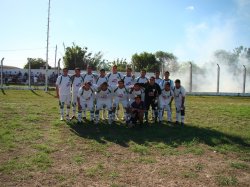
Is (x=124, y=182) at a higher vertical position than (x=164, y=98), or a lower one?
lower

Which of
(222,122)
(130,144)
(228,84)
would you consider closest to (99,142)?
(130,144)

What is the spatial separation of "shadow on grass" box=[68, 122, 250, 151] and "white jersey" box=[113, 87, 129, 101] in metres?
1.22

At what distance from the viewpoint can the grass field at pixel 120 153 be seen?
277 inches

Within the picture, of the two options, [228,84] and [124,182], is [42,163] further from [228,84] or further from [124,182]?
[228,84]

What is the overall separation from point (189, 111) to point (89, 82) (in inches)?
249

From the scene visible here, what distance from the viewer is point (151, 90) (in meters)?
13.2

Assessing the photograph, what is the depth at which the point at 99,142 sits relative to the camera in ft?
33.1

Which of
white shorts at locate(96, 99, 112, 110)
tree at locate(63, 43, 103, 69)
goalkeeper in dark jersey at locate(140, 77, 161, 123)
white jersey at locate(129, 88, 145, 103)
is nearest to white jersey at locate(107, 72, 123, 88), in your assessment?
white jersey at locate(129, 88, 145, 103)

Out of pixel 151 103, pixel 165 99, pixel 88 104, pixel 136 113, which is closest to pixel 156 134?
pixel 136 113

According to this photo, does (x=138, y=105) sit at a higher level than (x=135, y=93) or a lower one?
lower

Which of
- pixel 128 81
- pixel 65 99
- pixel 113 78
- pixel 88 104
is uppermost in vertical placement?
pixel 113 78

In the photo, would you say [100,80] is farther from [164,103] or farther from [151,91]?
[164,103]

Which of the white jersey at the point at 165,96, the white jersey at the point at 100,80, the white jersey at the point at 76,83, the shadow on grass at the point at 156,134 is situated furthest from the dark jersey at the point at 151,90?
the white jersey at the point at 76,83

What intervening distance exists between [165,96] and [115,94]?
6.48 ft
